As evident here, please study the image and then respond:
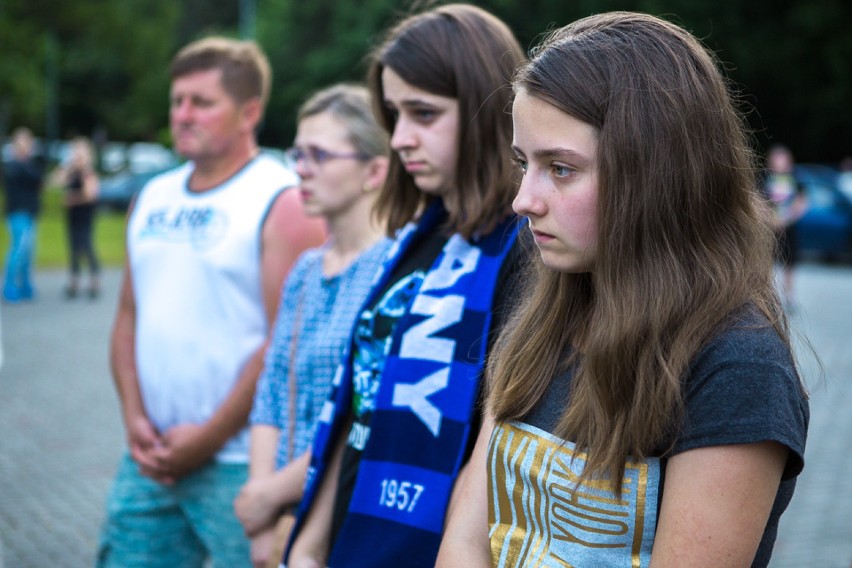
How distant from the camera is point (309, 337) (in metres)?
2.77

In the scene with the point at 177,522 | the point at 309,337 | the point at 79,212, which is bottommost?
the point at 79,212

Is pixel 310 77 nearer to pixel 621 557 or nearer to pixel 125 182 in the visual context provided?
pixel 125 182

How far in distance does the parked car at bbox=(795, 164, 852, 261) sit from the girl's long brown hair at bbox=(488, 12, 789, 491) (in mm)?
19155

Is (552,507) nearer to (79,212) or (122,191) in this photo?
(79,212)

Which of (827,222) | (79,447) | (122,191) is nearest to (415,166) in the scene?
(79,447)

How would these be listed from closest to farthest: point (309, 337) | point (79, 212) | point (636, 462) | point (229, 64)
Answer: point (636, 462) → point (309, 337) → point (229, 64) → point (79, 212)

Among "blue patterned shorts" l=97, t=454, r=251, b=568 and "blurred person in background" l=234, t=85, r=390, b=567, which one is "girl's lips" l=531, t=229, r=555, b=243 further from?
"blue patterned shorts" l=97, t=454, r=251, b=568

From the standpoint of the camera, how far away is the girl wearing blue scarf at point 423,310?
6.66 feet

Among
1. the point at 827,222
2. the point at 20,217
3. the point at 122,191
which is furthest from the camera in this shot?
the point at 122,191

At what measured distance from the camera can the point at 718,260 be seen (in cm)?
148

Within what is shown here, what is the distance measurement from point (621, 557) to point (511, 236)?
2.64 feet

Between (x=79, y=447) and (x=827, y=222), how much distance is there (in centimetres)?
1651

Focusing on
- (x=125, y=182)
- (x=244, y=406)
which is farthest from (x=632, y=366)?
(x=125, y=182)

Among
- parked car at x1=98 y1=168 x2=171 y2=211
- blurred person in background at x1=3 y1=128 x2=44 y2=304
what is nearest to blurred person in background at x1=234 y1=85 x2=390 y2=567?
blurred person in background at x1=3 y1=128 x2=44 y2=304
